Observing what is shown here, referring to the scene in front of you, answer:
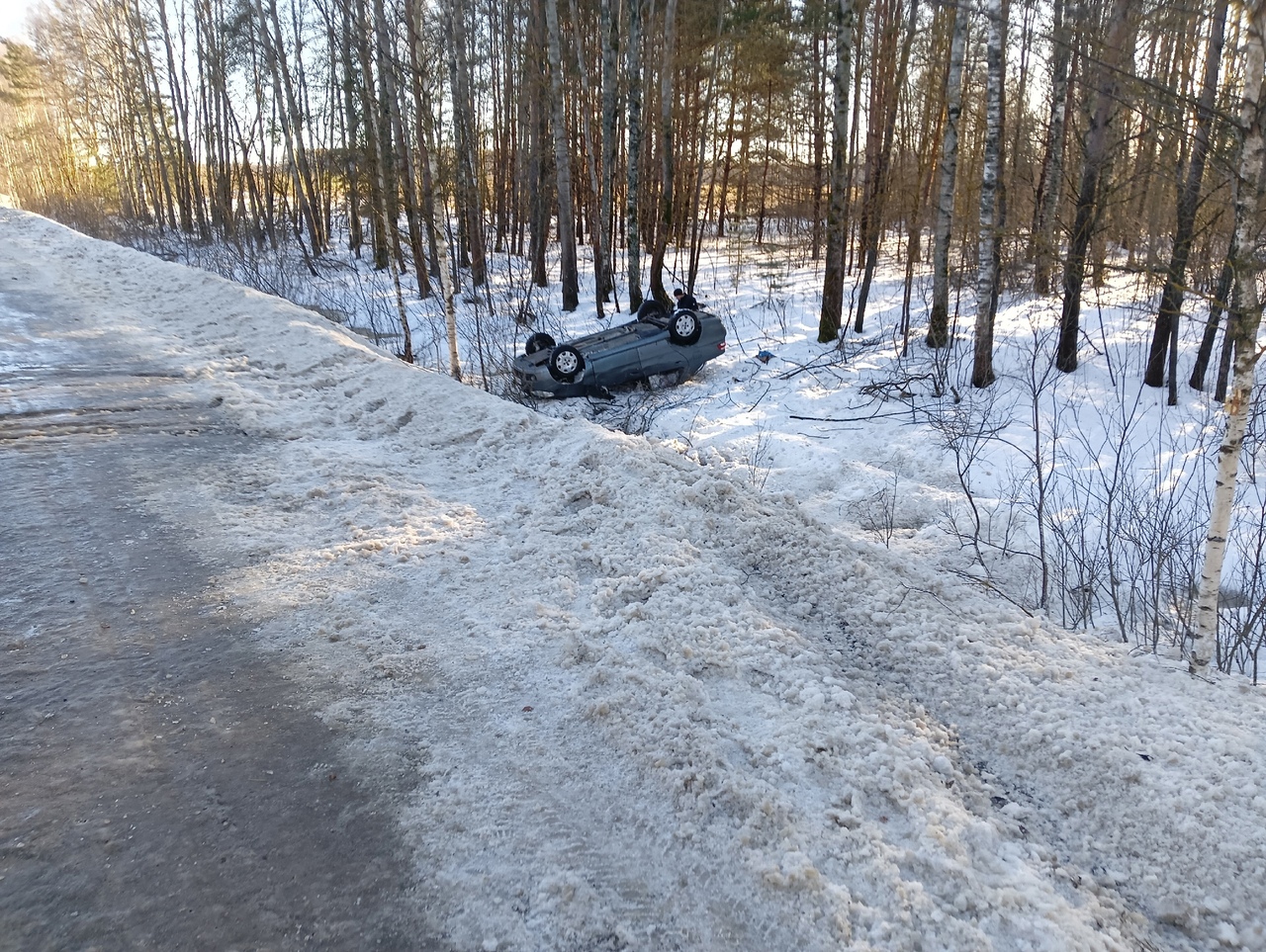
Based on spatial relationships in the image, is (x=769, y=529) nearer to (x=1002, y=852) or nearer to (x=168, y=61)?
(x=1002, y=852)

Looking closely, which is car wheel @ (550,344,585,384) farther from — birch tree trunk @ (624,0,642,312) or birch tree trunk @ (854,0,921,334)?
birch tree trunk @ (854,0,921,334)

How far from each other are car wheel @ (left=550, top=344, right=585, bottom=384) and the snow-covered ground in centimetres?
508

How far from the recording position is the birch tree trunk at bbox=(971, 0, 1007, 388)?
10.4 meters

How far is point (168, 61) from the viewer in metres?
34.4

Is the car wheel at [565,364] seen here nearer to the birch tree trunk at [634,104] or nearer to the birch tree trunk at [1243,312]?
the birch tree trunk at [634,104]

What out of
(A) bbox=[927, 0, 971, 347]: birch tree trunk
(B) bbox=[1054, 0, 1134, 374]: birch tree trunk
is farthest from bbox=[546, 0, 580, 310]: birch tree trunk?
(B) bbox=[1054, 0, 1134, 374]: birch tree trunk

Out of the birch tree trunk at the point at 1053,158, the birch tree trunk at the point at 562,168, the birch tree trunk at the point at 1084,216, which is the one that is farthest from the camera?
the birch tree trunk at the point at 562,168

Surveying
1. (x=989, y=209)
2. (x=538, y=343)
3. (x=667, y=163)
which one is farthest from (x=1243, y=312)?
(x=667, y=163)

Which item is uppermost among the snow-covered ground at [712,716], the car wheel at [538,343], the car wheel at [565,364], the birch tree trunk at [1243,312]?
the birch tree trunk at [1243,312]

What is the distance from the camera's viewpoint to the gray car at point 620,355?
1100cm

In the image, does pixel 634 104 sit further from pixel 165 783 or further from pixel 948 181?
pixel 165 783

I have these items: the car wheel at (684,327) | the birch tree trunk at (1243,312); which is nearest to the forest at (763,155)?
the birch tree trunk at (1243,312)

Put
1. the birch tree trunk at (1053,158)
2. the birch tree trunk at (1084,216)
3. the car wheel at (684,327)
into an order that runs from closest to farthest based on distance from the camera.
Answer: the birch tree trunk at (1084,216)
the car wheel at (684,327)
the birch tree trunk at (1053,158)

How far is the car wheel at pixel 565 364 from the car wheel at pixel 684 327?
163 centimetres
